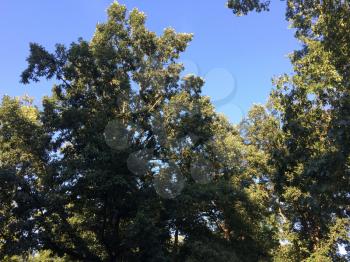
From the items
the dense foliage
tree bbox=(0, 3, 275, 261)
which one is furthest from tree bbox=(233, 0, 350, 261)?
tree bbox=(0, 3, 275, 261)

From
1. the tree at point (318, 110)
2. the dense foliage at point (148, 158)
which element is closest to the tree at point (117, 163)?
the dense foliage at point (148, 158)

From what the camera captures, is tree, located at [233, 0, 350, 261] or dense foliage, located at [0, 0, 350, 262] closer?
tree, located at [233, 0, 350, 261]

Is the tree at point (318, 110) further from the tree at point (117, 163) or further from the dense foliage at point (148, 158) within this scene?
the tree at point (117, 163)

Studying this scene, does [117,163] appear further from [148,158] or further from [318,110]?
[318,110]

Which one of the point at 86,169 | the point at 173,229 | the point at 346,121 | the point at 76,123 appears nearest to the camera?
the point at 346,121

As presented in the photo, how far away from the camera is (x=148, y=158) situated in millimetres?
22422

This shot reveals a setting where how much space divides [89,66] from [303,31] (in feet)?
38.0

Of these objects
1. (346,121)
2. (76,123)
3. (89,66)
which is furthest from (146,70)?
(346,121)

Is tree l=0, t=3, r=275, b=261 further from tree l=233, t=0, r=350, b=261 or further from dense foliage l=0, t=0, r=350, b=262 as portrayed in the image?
tree l=233, t=0, r=350, b=261

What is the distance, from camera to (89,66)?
892 inches

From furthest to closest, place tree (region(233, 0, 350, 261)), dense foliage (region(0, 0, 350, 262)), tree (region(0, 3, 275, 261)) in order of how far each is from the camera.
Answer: tree (region(0, 3, 275, 261)) → dense foliage (region(0, 0, 350, 262)) → tree (region(233, 0, 350, 261))

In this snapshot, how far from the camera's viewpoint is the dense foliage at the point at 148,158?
16688 millimetres

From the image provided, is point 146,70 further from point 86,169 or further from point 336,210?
point 336,210

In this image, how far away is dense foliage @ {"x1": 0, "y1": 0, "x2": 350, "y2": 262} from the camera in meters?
Result: 16.7
